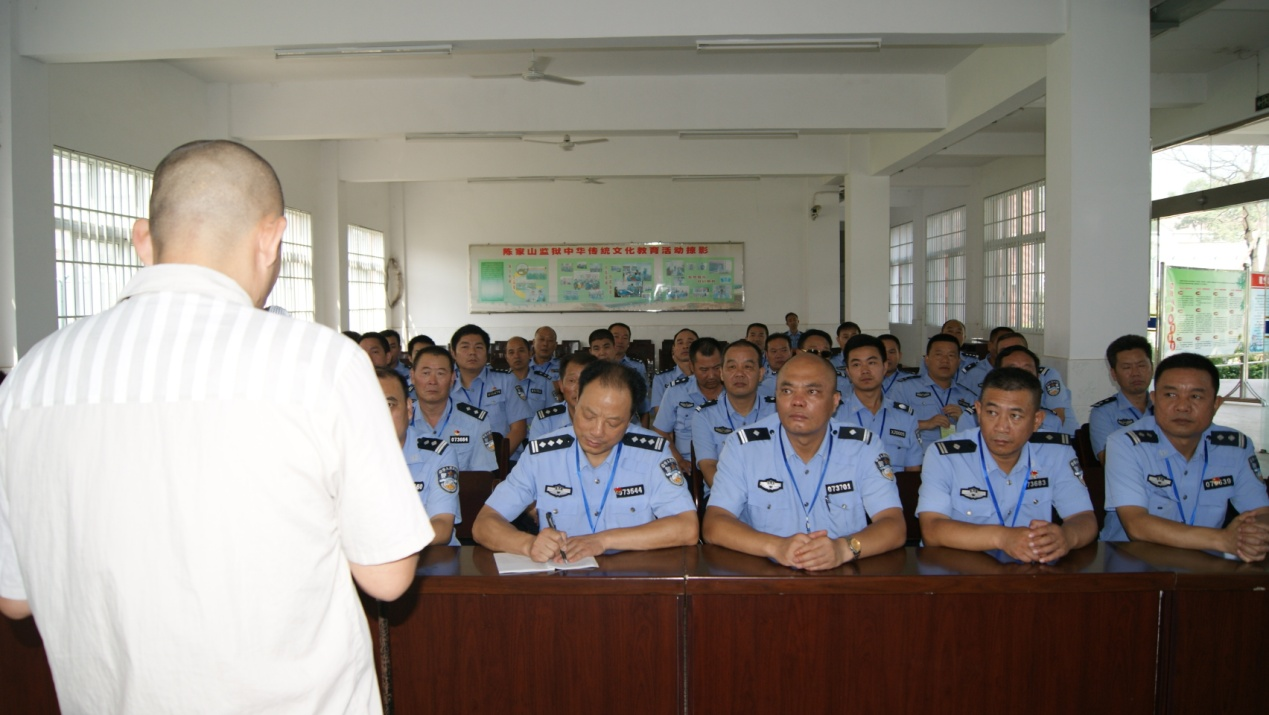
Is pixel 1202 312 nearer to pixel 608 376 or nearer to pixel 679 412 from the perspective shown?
pixel 679 412

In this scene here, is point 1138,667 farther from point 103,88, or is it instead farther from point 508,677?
point 103,88

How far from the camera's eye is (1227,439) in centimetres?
278

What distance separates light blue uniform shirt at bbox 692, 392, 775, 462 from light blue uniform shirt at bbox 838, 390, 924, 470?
0.44m

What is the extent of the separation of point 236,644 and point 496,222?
41.2ft

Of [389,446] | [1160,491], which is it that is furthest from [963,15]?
[389,446]

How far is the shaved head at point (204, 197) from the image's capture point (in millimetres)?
1020

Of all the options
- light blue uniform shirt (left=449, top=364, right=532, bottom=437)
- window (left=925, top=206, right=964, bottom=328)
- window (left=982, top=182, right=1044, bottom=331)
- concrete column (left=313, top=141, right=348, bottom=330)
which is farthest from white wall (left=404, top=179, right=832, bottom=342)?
light blue uniform shirt (left=449, top=364, right=532, bottom=437)

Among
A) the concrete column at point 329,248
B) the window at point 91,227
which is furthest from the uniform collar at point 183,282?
the concrete column at point 329,248

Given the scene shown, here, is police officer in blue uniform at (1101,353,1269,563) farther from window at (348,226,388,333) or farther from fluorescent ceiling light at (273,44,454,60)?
window at (348,226,388,333)

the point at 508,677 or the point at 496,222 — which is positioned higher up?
the point at 496,222

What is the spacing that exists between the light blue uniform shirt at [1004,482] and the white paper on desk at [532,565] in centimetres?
115

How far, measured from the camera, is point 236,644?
3.20 ft

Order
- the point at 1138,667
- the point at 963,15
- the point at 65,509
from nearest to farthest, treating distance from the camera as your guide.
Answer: the point at 65,509
the point at 1138,667
the point at 963,15

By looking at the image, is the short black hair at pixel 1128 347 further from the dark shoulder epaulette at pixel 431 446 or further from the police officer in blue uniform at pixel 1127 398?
the dark shoulder epaulette at pixel 431 446
